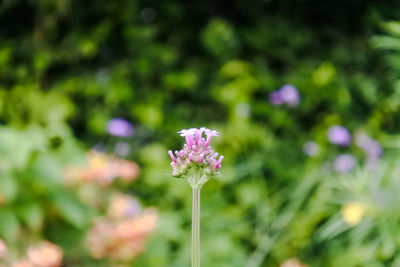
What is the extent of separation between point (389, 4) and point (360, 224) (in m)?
1.58

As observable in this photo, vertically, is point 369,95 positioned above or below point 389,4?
below

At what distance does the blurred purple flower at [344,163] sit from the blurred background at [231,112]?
11 mm

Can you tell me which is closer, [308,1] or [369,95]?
[369,95]

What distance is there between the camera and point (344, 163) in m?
2.12

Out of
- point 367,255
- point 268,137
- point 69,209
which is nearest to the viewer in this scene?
point 69,209

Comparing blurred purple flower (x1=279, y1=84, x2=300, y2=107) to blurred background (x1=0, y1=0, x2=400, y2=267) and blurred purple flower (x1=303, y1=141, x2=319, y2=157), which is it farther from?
blurred purple flower (x1=303, y1=141, x2=319, y2=157)

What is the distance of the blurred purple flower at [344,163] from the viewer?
6.95 feet

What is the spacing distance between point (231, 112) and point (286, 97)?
0.32 metres

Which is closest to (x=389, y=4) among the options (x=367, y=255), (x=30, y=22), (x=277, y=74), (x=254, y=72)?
(x=277, y=74)

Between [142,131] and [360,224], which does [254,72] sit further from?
[360,224]

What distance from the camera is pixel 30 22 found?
8.38 ft

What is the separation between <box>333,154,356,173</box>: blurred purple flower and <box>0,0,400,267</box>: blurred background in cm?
1

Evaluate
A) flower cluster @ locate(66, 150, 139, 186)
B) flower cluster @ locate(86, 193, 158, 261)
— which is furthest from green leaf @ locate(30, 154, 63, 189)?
flower cluster @ locate(86, 193, 158, 261)

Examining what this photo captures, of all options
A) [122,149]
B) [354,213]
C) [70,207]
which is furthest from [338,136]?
Answer: [70,207]
